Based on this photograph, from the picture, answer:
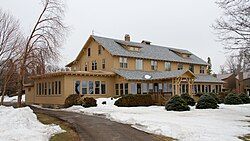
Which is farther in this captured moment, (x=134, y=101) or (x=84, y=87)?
(x=84, y=87)

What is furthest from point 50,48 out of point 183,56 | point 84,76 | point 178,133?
point 183,56

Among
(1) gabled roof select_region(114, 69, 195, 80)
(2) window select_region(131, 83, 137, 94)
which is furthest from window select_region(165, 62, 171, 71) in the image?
(2) window select_region(131, 83, 137, 94)

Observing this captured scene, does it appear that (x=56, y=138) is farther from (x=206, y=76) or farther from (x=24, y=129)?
(x=206, y=76)

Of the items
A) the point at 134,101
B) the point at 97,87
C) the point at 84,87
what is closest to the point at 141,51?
the point at 97,87

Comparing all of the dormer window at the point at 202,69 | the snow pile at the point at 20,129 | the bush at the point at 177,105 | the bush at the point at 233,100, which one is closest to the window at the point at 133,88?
the bush at the point at 177,105

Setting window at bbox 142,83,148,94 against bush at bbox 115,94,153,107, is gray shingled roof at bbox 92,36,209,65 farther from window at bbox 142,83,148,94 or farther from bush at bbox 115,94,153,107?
bush at bbox 115,94,153,107

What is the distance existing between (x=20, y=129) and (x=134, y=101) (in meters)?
22.0

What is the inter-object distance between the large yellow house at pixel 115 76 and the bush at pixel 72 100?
3.30 feet

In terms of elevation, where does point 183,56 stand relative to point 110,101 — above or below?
above

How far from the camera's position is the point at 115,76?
133 feet

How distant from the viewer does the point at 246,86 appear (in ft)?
244

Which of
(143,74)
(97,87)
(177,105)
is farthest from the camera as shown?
(143,74)

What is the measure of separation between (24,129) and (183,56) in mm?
42316

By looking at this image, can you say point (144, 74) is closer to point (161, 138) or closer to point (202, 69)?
point (202, 69)
